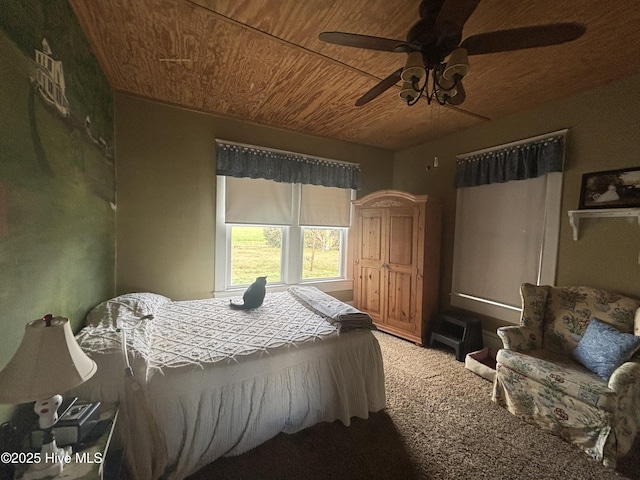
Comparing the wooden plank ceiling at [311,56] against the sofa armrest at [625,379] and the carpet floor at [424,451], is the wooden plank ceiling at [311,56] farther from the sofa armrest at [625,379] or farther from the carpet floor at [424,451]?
the carpet floor at [424,451]

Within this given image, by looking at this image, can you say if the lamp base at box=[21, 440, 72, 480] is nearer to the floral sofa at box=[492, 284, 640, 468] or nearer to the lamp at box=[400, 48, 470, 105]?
the lamp at box=[400, 48, 470, 105]

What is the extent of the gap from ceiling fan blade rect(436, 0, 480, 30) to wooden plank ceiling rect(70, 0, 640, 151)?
45cm

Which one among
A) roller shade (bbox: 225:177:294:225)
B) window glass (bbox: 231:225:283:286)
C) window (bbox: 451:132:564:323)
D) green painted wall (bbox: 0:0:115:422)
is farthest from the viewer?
window glass (bbox: 231:225:283:286)

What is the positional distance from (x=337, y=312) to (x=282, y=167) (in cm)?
207

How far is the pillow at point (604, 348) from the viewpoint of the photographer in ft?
5.65

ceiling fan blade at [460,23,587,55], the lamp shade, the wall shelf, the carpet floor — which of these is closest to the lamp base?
the lamp shade

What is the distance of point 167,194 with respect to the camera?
9.36 feet

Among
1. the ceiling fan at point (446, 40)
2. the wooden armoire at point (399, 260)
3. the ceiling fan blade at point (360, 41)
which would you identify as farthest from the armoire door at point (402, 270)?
the ceiling fan blade at point (360, 41)

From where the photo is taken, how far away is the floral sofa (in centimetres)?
159

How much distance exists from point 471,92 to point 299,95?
1.58m

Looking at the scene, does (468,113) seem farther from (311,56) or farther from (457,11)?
(457,11)

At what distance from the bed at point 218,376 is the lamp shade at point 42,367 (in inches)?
20.1

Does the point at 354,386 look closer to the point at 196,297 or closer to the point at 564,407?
the point at 564,407

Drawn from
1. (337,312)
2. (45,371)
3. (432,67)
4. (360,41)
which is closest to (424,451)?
(337,312)
